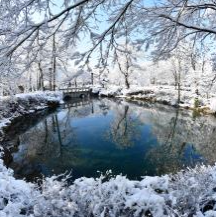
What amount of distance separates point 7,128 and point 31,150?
491 centimetres

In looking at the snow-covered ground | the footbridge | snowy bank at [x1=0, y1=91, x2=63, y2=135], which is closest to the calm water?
snowy bank at [x1=0, y1=91, x2=63, y2=135]

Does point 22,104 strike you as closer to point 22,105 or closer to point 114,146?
point 22,105

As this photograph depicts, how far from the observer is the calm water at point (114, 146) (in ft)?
39.2

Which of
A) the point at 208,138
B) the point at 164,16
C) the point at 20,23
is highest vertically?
the point at 164,16

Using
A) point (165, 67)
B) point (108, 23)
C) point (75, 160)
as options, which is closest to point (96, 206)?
point (108, 23)

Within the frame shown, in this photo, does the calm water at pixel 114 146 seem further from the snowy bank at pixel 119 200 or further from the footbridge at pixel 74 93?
the footbridge at pixel 74 93

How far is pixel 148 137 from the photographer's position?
691 inches

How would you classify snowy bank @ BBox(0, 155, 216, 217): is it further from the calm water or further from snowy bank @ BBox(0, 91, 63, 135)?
snowy bank @ BBox(0, 91, 63, 135)

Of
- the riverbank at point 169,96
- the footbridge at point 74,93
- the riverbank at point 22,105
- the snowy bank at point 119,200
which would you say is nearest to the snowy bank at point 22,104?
the riverbank at point 22,105

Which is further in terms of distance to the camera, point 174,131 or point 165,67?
point 165,67

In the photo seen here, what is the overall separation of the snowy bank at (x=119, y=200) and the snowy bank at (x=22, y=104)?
43.1ft

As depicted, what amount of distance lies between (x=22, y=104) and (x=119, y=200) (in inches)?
900

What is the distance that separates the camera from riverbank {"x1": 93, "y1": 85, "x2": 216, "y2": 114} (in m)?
30.4

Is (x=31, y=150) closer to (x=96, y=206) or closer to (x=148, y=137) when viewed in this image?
(x=148, y=137)
